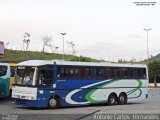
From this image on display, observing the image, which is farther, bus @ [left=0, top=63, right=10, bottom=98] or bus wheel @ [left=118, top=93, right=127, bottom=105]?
bus wheel @ [left=118, top=93, right=127, bottom=105]

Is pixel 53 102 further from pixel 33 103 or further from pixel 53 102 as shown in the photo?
pixel 33 103

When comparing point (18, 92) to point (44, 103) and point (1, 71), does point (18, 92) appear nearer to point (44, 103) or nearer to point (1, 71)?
point (44, 103)

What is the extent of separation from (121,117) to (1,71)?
10.7 metres

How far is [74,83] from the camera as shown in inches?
969

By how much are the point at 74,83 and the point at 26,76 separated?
9.93ft

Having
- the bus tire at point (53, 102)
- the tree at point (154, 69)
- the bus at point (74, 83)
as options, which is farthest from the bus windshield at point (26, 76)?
the tree at point (154, 69)

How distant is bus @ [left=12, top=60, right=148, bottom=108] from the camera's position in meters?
22.8

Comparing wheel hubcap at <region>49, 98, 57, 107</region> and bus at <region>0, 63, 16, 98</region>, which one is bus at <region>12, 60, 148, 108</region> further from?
bus at <region>0, 63, 16, 98</region>

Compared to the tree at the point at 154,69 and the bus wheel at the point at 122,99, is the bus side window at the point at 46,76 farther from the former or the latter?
the tree at the point at 154,69

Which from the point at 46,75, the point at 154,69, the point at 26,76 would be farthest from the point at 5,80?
the point at 154,69

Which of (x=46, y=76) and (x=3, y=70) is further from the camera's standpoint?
(x=3, y=70)

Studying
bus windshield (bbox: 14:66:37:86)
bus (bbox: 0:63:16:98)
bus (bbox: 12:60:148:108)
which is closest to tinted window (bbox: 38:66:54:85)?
bus (bbox: 12:60:148:108)

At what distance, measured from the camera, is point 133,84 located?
2900cm

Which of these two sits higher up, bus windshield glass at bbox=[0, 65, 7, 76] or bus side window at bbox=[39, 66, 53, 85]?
bus windshield glass at bbox=[0, 65, 7, 76]
